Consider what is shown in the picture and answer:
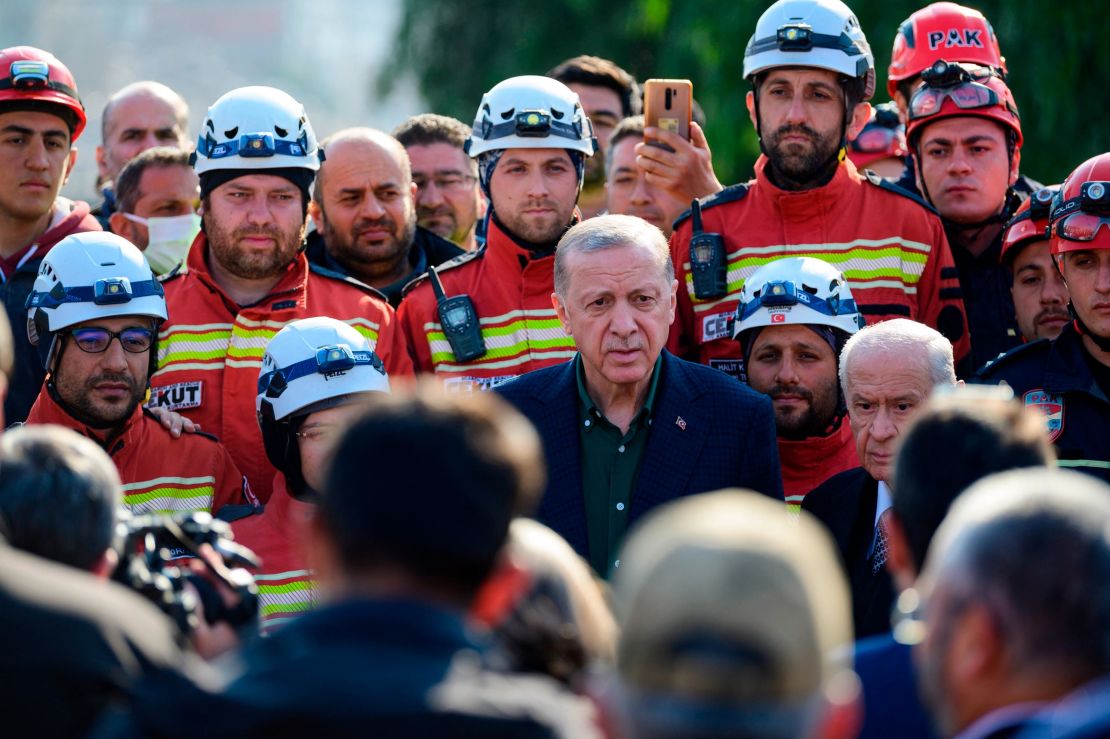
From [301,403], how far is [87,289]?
1.01 meters

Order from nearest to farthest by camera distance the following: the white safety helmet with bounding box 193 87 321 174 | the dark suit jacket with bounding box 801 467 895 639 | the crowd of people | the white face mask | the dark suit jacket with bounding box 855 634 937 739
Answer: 1. the crowd of people
2. the dark suit jacket with bounding box 855 634 937 739
3. the dark suit jacket with bounding box 801 467 895 639
4. the white safety helmet with bounding box 193 87 321 174
5. the white face mask

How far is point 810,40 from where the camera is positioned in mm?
7125

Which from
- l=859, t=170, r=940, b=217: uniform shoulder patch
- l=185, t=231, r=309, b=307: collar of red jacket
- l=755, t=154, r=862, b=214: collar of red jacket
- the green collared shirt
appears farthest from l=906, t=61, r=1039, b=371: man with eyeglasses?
l=185, t=231, r=309, b=307: collar of red jacket

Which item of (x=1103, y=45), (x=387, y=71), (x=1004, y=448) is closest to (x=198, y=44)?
(x=387, y=71)

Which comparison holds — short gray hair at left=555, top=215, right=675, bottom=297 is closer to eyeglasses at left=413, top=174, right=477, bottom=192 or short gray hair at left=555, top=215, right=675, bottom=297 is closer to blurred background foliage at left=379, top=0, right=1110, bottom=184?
eyeglasses at left=413, top=174, right=477, bottom=192

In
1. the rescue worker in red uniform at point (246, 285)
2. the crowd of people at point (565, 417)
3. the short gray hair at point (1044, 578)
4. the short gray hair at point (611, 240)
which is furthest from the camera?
the rescue worker in red uniform at point (246, 285)

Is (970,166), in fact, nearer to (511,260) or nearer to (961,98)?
(961,98)

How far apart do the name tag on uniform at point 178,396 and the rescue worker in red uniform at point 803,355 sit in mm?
2218

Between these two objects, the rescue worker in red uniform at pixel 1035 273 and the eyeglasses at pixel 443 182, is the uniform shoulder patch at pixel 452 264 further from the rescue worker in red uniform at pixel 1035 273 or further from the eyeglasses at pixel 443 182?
the rescue worker in red uniform at pixel 1035 273

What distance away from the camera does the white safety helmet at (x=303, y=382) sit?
6.39 metres

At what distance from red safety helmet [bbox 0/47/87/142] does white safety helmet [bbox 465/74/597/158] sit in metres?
1.91

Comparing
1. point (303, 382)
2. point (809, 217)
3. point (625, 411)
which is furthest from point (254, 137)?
point (809, 217)

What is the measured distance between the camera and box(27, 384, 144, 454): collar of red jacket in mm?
6543

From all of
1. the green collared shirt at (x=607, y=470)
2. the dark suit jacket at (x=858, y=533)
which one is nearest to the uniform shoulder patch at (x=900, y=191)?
the dark suit jacket at (x=858, y=533)
